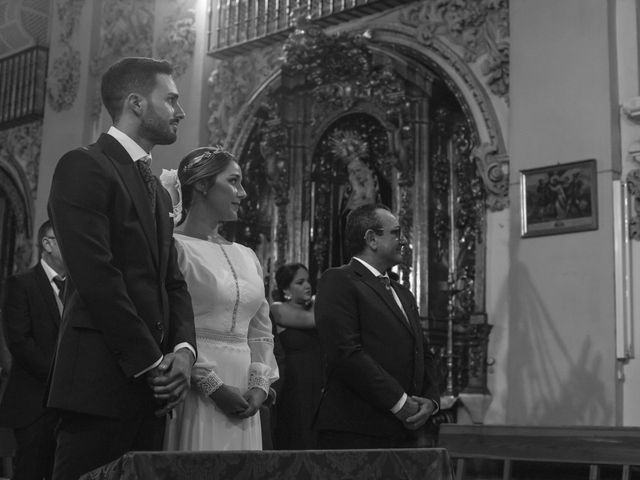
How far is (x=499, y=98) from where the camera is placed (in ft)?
24.6

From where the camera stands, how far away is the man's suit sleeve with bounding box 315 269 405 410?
337 cm

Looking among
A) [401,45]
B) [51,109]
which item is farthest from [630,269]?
[51,109]

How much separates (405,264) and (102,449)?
5955 millimetres

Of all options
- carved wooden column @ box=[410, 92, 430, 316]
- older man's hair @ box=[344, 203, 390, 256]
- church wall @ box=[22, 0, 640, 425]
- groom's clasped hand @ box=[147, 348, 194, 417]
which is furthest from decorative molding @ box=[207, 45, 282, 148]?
groom's clasped hand @ box=[147, 348, 194, 417]

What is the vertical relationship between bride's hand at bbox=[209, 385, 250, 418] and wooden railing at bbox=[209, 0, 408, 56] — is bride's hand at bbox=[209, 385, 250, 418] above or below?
below

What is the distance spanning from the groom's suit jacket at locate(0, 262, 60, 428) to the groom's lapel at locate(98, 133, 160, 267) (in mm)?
2025

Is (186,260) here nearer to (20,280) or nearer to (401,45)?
(20,280)

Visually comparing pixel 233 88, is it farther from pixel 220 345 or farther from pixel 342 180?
pixel 220 345

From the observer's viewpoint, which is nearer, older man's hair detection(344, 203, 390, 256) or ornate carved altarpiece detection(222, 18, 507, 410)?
older man's hair detection(344, 203, 390, 256)

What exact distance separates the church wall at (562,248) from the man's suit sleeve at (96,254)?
4.79 m

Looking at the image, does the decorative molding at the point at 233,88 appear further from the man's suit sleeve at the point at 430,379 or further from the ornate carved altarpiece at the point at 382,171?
the man's suit sleeve at the point at 430,379

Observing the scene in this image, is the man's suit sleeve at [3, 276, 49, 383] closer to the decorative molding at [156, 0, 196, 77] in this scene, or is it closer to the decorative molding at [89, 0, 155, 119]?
the decorative molding at [156, 0, 196, 77]

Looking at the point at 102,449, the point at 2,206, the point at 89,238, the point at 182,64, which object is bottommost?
the point at 102,449

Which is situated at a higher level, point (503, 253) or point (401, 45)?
point (401, 45)
